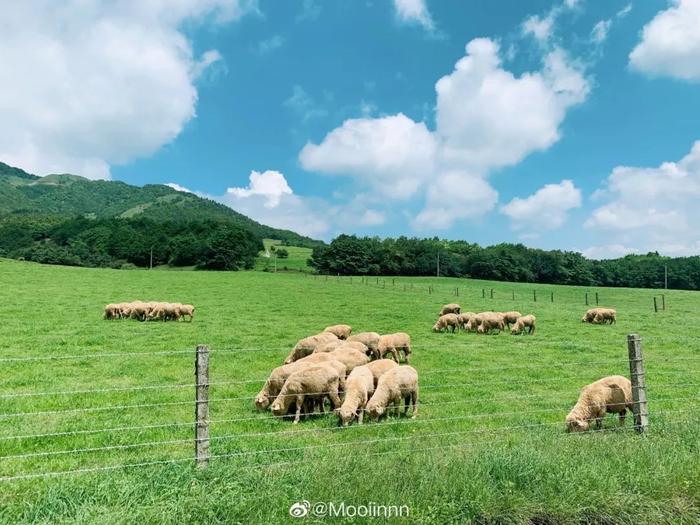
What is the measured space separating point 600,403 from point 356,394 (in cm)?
483

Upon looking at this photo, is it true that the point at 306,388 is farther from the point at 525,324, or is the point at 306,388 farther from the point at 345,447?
the point at 525,324

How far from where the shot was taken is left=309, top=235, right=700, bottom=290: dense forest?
339ft

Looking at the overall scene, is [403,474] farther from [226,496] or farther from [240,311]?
[240,311]

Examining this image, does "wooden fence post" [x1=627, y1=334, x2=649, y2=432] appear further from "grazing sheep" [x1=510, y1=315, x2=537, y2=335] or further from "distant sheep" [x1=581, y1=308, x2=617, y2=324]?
"distant sheep" [x1=581, y1=308, x2=617, y2=324]

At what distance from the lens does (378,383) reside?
32.4 feet

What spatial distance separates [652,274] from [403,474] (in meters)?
121

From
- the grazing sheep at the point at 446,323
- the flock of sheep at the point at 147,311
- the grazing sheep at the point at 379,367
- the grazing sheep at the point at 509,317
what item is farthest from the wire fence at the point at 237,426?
the flock of sheep at the point at 147,311

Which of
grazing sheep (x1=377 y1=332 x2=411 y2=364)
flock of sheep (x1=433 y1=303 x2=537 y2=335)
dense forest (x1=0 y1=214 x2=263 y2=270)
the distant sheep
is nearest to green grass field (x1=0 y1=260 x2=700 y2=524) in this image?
grazing sheep (x1=377 y1=332 x2=411 y2=364)

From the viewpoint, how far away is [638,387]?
7418mm

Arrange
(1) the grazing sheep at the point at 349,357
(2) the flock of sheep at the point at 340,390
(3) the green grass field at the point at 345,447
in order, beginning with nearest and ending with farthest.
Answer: (3) the green grass field at the point at 345,447 → (2) the flock of sheep at the point at 340,390 → (1) the grazing sheep at the point at 349,357

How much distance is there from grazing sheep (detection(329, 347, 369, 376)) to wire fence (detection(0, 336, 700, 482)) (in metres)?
1.82

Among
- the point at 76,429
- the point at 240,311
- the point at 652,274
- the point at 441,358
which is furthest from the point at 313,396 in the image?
the point at 652,274

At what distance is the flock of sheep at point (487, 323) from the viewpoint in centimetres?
2383

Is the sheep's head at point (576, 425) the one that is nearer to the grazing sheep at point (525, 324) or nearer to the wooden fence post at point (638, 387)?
the wooden fence post at point (638, 387)
